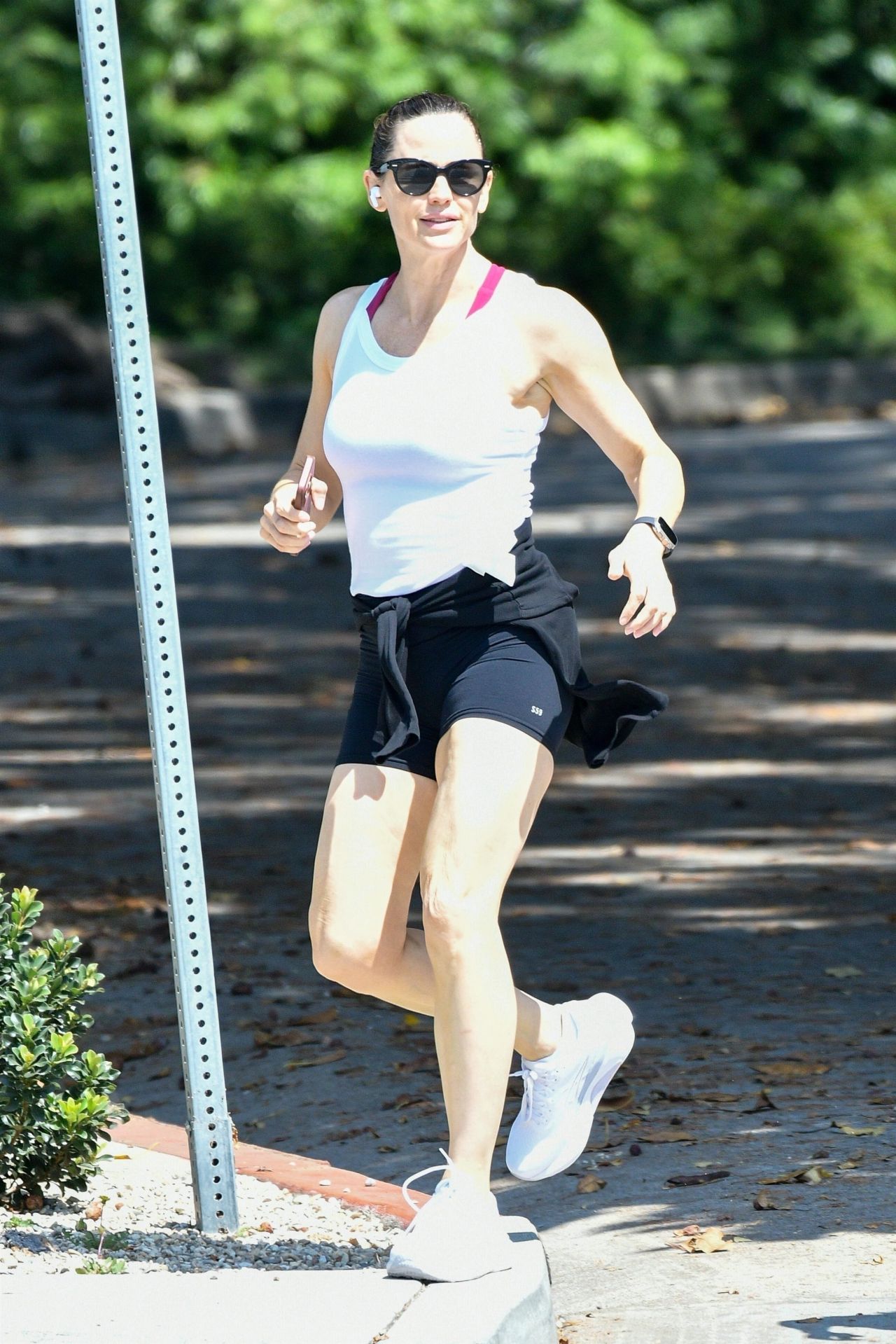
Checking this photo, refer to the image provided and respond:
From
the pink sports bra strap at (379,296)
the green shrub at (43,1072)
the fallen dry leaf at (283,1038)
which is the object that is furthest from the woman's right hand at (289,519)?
the fallen dry leaf at (283,1038)

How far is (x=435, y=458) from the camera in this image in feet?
12.9

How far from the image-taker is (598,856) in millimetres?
8000

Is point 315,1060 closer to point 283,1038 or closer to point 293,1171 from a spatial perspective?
point 283,1038

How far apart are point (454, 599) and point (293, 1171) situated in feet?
4.44

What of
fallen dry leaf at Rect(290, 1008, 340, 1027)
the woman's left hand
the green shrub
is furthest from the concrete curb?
fallen dry leaf at Rect(290, 1008, 340, 1027)

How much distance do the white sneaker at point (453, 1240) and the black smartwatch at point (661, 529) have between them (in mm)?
1164

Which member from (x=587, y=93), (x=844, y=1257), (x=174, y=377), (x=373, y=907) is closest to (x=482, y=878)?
(x=373, y=907)

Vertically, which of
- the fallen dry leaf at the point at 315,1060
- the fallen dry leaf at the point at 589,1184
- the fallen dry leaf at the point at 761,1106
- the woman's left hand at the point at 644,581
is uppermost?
the woman's left hand at the point at 644,581

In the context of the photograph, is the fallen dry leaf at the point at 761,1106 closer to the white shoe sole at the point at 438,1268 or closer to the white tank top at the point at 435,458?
the white shoe sole at the point at 438,1268

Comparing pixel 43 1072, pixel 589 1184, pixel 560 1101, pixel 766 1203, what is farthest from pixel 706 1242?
pixel 43 1072

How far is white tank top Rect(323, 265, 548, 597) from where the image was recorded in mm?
3936

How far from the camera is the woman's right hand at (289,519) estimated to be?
4.10 m

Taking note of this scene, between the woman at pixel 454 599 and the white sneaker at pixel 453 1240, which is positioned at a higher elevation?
the woman at pixel 454 599

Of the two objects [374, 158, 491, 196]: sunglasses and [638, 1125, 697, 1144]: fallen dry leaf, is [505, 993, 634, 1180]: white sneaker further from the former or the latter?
[374, 158, 491, 196]: sunglasses
